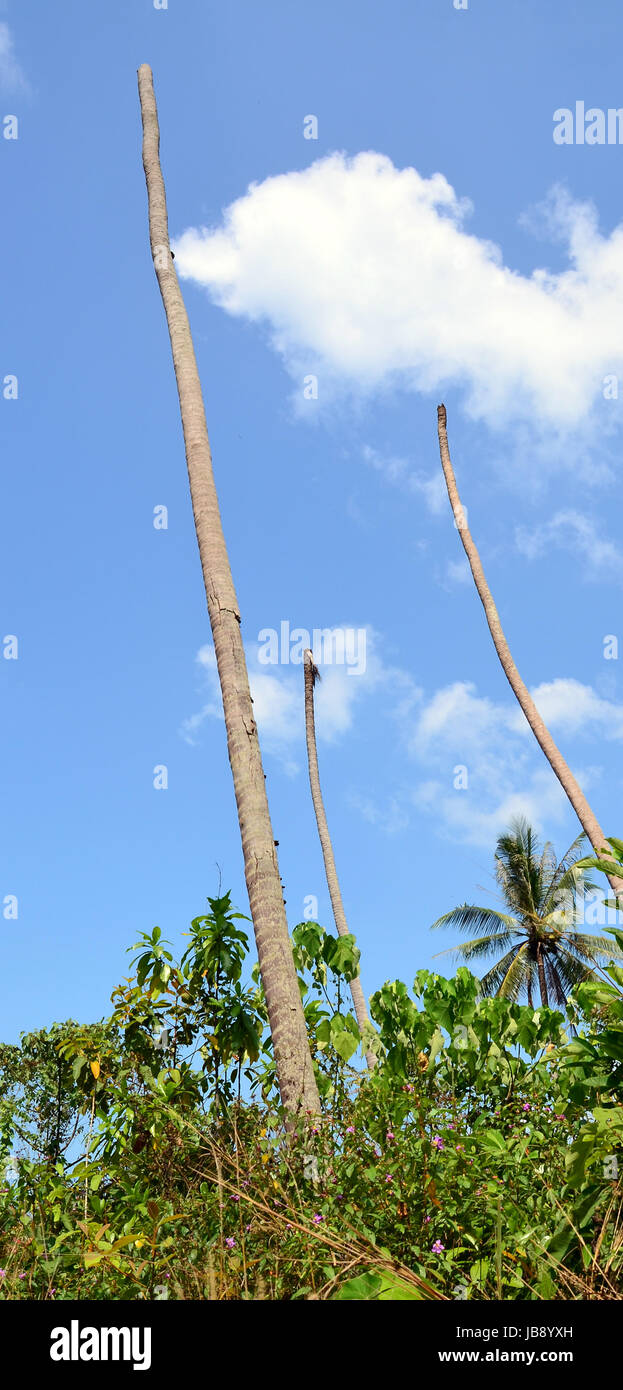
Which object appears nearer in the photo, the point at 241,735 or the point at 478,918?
the point at 241,735

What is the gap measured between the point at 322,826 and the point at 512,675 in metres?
7.45

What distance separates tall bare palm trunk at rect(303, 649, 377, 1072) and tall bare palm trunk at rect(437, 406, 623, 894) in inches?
238

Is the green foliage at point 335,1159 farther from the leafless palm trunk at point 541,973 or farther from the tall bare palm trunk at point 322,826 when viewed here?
the leafless palm trunk at point 541,973

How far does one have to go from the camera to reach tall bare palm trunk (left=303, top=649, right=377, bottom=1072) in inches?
744

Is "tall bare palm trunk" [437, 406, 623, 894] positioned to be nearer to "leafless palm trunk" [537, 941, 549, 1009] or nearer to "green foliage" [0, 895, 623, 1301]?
"green foliage" [0, 895, 623, 1301]

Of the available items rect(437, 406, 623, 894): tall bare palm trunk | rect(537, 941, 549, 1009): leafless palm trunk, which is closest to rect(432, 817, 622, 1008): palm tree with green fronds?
rect(537, 941, 549, 1009): leafless palm trunk

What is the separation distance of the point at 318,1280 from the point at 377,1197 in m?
A: 0.60

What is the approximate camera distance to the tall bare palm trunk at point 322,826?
Result: 18.9 meters

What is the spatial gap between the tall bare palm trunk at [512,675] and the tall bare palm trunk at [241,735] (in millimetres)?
5971

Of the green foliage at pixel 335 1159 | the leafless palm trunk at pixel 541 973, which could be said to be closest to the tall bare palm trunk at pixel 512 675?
the green foliage at pixel 335 1159

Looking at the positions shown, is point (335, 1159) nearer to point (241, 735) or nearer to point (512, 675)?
point (241, 735)

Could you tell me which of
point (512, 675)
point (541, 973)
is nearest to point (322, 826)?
point (512, 675)

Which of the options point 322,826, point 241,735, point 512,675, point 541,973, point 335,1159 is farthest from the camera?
point 541,973

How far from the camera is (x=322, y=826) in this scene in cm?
2161
